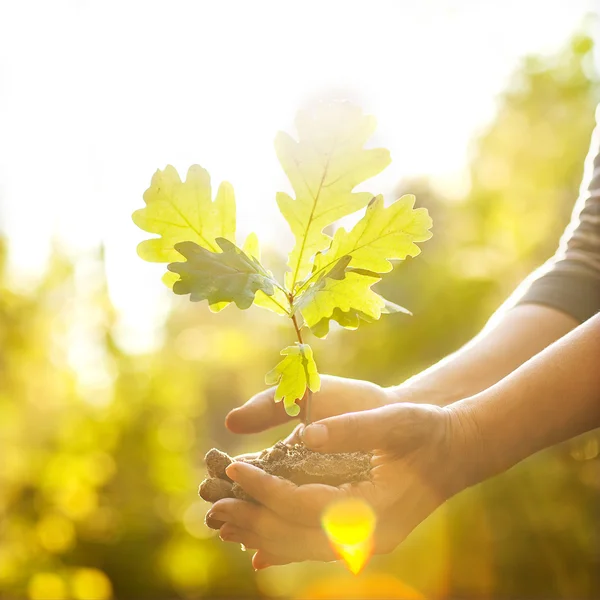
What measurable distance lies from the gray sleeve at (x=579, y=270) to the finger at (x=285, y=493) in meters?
1.03

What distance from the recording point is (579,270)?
1.86 metres

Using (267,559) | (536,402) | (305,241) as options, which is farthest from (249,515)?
(536,402)

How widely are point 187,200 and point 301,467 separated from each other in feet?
1.95

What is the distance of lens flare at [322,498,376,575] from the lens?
3.94 ft

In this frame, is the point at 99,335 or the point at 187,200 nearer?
the point at 187,200

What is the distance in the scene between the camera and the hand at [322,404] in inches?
60.9

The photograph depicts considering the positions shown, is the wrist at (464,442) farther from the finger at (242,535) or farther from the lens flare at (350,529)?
the finger at (242,535)

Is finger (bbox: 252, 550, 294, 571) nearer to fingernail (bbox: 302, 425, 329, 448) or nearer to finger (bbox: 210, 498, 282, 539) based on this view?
finger (bbox: 210, 498, 282, 539)

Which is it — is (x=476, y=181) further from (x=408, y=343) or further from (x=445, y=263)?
(x=408, y=343)

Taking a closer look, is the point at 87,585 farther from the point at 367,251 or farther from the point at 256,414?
the point at 367,251

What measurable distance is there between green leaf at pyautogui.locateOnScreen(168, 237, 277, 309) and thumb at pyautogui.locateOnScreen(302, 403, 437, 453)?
0.27 metres

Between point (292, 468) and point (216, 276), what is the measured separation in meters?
0.43

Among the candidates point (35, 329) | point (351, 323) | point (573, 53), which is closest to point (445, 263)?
point (573, 53)

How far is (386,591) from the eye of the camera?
7.64m
